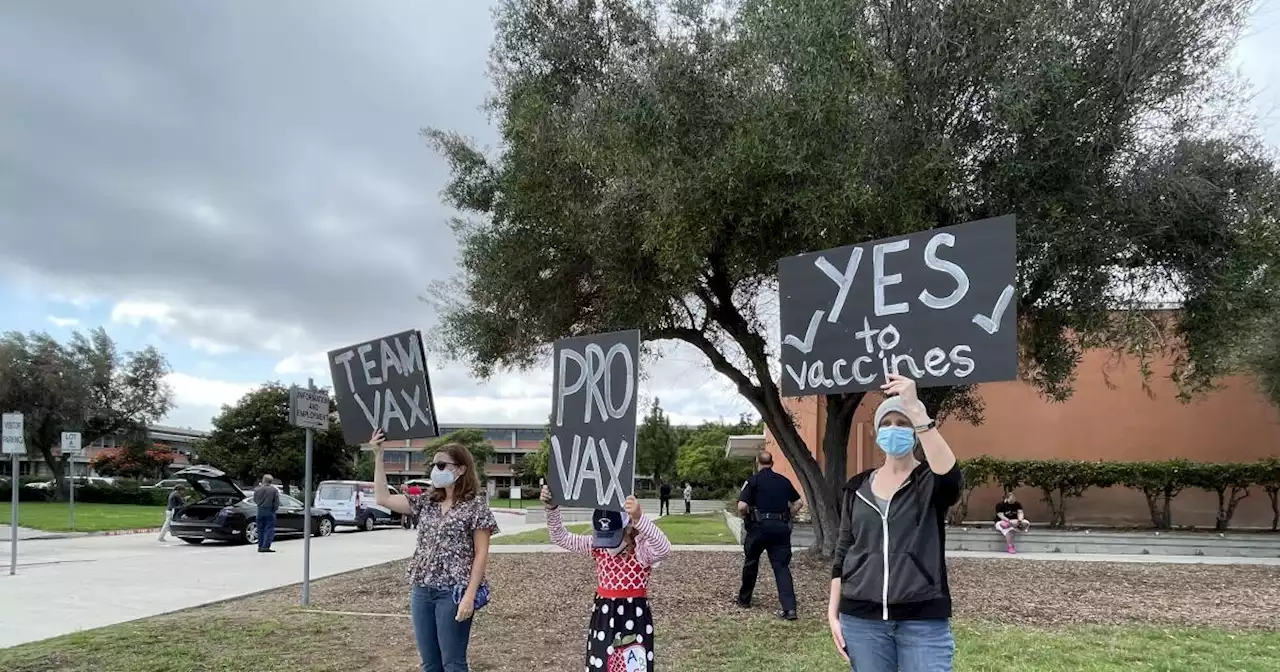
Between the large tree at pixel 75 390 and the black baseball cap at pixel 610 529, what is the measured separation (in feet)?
137

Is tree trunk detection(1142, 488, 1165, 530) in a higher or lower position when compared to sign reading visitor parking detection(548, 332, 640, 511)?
lower

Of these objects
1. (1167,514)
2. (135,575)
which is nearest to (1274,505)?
(1167,514)

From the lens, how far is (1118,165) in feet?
30.1

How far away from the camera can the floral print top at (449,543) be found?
471 cm

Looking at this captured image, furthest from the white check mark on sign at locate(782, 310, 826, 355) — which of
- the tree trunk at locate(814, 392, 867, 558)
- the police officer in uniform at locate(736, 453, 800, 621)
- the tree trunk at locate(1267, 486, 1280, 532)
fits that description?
the tree trunk at locate(1267, 486, 1280, 532)

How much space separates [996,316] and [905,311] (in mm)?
394

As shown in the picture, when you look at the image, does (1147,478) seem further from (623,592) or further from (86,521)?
(86,521)

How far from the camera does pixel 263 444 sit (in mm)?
52125

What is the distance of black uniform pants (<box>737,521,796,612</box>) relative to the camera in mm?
8310

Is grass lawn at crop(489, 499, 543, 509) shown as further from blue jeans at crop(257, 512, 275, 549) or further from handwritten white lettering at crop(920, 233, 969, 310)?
handwritten white lettering at crop(920, 233, 969, 310)

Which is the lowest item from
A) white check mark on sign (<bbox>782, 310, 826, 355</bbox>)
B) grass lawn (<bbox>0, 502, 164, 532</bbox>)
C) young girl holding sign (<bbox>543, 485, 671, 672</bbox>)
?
grass lawn (<bbox>0, 502, 164, 532</bbox>)

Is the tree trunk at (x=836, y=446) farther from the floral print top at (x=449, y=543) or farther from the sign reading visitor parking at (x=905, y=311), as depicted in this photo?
the sign reading visitor parking at (x=905, y=311)

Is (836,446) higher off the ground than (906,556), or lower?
higher

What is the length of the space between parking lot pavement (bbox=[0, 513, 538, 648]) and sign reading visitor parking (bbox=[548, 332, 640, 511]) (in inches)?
249
